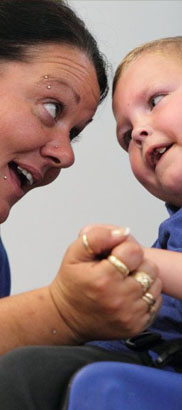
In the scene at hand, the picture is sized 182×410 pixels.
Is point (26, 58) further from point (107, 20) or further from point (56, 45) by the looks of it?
point (107, 20)

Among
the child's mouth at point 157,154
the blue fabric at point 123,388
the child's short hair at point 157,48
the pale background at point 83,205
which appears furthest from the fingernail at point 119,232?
the pale background at point 83,205

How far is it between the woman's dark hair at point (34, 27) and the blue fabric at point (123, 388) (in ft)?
1.60

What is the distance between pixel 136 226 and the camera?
1.62 m

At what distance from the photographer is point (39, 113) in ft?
3.03

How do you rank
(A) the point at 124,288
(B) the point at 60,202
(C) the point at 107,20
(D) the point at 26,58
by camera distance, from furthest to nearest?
(C) the point at 107,20, (B) the point at 60,202, (D) the point at 26,58, (A) the point at 124,288

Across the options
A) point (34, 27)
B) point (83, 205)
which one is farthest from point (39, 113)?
point (83, 205)

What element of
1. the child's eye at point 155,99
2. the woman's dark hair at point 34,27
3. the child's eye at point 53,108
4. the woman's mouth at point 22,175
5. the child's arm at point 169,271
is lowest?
the woman's mouth at point 22,175

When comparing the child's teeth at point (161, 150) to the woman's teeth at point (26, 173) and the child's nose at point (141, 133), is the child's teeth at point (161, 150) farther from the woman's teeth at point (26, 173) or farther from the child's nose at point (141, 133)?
the woman's teeth at point (26, 173)

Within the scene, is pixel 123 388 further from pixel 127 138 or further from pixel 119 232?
pixel 127 138

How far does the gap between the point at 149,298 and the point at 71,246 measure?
0.08 m

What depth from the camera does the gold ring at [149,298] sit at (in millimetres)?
604

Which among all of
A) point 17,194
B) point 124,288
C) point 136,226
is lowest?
point 136,226

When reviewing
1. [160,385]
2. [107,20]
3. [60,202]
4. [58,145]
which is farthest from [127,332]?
[107,20]

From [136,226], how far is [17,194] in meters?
0.69
